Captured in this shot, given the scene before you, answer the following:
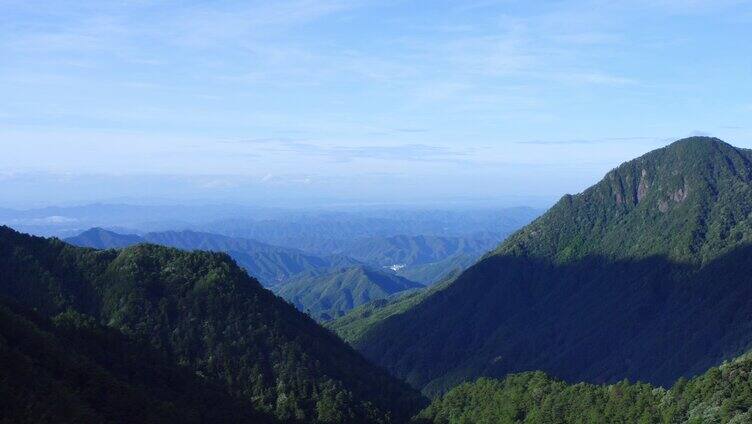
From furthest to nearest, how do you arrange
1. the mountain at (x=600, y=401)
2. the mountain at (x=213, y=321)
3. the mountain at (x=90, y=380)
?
the mountain at (x=213, y=321) → the mountain at (x=600, y=401) → the mountain at (x=90, y=380)

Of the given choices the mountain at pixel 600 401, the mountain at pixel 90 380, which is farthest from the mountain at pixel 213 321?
the mountain at pixel 600 401

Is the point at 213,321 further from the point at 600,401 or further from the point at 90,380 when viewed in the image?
the point at 600,401

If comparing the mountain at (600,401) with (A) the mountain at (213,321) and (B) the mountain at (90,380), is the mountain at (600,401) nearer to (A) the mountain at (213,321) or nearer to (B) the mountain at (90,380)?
(A) the mountain at (213,321)

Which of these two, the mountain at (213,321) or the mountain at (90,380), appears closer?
the mountain at (90,380)

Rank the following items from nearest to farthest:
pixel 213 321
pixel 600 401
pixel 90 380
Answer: pixel 90 380 < pixel 600 401 < pixel 213 321

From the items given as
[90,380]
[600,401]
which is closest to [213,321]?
[90,380]

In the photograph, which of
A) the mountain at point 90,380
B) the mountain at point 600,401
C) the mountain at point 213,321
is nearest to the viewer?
the mountain at point 90,380
